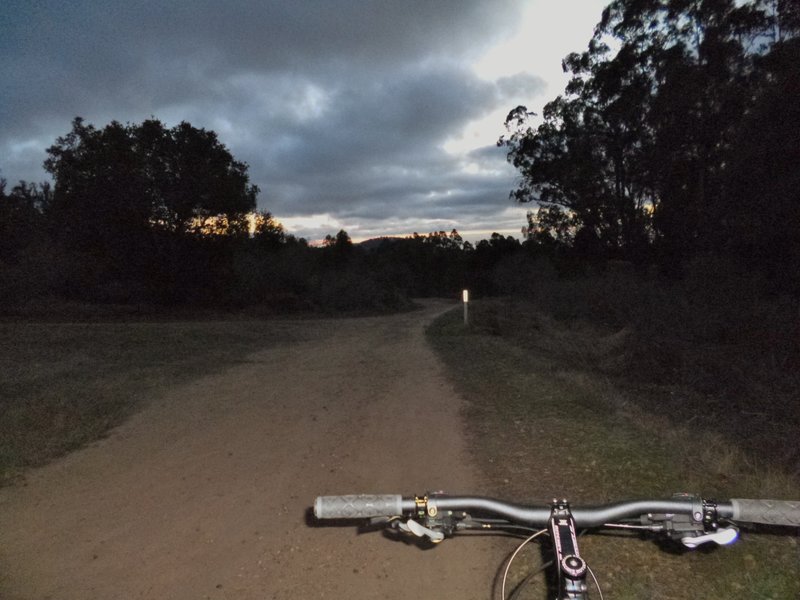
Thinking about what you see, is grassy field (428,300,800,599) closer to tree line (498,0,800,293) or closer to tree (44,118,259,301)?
tree line (498,0,800,293)

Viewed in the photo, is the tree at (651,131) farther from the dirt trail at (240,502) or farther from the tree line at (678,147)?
the dirt trail at (240,502)

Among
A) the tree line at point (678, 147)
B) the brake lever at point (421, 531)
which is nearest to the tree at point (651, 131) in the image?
the tree line at point (678, 147)

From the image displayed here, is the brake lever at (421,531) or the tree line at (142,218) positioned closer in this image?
the brake lever at (421,531)

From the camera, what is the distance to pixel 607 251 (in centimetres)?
3562

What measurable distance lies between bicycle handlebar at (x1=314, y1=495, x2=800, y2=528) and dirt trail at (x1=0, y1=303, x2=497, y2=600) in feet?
3.98

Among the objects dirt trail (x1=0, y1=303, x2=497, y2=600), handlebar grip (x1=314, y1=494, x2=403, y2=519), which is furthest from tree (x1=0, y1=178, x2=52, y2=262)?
handlebar grip (x1=314, y1=494, x2=403, y2=519)

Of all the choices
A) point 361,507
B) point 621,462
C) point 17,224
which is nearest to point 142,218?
point 17,224

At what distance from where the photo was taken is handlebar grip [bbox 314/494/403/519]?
2832 millimetres

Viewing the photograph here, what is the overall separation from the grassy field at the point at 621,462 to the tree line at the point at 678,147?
9.46m

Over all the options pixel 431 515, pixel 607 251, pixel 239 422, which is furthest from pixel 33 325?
pixel 607 251

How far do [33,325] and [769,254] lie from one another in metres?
22.7

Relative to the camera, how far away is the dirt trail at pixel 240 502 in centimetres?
411

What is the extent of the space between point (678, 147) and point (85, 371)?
25.3m

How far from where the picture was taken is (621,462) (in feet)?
19.9
